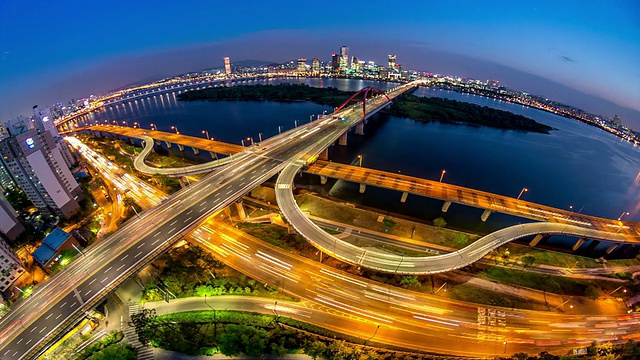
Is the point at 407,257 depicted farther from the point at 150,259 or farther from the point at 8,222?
the point at 8,222

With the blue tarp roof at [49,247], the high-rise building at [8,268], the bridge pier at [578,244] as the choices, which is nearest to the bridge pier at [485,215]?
the bridge pier at [578,244]

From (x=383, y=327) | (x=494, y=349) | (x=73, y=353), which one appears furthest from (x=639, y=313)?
(x=73, y=353)

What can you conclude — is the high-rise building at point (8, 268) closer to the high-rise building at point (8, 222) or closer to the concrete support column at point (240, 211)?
the high-rise building at point (8, 222)

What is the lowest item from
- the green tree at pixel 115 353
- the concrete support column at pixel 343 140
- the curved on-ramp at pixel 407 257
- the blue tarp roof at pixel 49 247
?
the green tree at pixel 115 353

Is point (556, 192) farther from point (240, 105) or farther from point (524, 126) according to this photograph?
point (240, 105)

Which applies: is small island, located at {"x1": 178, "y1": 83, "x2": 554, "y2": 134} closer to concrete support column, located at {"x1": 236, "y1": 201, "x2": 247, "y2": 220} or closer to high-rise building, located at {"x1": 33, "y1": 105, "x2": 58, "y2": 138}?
high-rise building, located at {"x1": 33, "y1": 105, "x2": 58, "y2": 138}

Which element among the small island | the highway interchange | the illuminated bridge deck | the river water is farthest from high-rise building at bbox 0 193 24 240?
the small island
